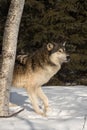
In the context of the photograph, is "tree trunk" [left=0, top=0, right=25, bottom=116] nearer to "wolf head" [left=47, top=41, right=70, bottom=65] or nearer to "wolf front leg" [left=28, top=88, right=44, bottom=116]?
"wolf front leg" [left=28, top=88, right=44, bottom=116]

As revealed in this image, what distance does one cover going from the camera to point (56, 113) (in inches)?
302

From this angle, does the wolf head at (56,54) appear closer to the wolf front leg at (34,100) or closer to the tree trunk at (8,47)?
the wolf front leg at (34,100)

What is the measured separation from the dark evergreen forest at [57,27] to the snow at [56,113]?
7029 mm

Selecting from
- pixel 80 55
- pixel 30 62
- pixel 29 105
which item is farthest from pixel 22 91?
pixel 80 55

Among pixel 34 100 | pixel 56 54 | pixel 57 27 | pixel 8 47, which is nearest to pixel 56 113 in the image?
pixel 34 100

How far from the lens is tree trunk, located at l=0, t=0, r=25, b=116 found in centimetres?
666

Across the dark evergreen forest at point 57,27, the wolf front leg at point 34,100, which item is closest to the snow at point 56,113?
the wolf front leg at point 34,100

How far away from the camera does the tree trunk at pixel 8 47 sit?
6656mm

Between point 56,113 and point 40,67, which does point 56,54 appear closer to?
point 40,67

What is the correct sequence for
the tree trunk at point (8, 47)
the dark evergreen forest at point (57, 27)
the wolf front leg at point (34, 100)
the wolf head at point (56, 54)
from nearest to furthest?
the tree trunk at point (8, 47) < the wolf front leg at point (34, 100) < the wolf head at point (56, 54) < the dark evergreen forest at point (57, 27)

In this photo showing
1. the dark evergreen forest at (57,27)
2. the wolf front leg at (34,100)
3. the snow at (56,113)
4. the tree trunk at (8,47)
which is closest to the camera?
the snow at (56,113)

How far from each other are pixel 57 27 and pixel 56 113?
404 inches

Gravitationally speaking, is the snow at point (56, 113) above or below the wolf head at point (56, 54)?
below

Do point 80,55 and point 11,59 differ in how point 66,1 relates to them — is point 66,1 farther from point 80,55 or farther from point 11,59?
point 11,59
